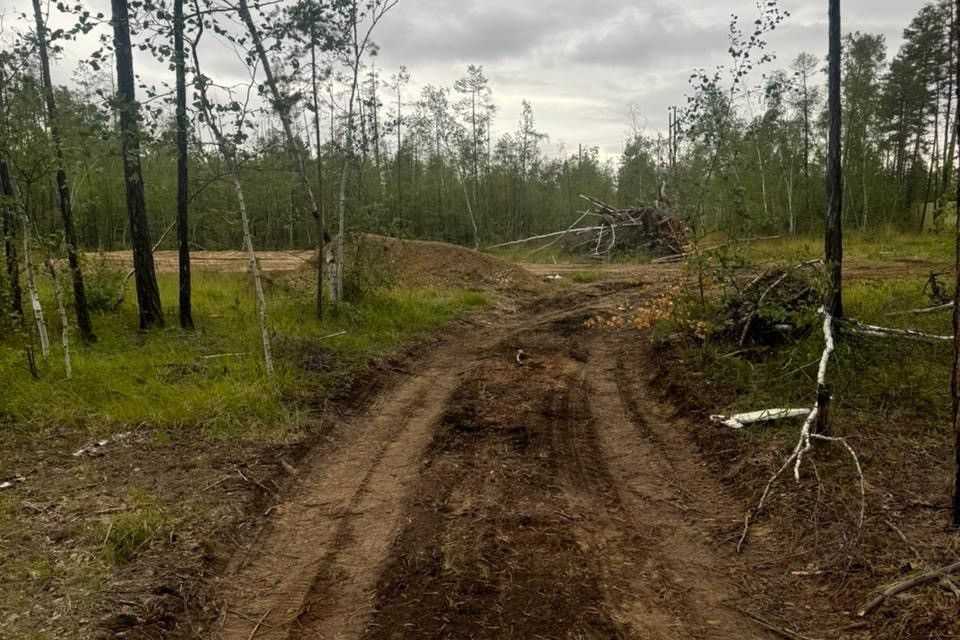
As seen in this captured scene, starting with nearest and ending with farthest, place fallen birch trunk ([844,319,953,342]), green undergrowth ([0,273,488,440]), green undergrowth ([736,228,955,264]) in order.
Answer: green undergrowth ([0,273,488,440]), fallen birch trunk ([844,319,953,342]), green undergrowth ([736,228,955,264])

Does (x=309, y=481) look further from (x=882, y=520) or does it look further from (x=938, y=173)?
(x=938, y=173)

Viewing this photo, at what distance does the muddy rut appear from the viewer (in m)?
3.61

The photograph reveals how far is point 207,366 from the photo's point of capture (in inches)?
321

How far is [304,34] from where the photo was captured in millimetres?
9555

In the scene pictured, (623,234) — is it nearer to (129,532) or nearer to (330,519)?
(330,519)

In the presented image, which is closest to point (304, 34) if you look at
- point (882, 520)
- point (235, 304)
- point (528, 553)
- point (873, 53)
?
point (235, 304)

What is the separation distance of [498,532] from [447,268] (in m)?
13.9

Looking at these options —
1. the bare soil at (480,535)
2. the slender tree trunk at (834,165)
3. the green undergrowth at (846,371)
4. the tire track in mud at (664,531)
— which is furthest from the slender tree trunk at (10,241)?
the slender tree trunk at (834,165)

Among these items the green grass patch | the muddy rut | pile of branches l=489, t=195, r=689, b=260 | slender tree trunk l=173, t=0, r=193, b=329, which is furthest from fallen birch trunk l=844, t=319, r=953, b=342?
pile of branches l=489, t=195, r=689, b=260

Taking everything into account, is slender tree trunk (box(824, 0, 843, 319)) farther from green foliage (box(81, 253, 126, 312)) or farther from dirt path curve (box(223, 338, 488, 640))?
green foliage (box(81, 253, 126, 312))

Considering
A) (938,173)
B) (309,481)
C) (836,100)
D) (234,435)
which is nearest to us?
(309,481)

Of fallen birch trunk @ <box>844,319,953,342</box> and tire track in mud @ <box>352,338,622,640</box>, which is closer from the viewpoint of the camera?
tire track in mud @ <box>352,338,622,640</box>

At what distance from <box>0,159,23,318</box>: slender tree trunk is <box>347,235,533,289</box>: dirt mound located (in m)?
8.38

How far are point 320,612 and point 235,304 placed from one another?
962 cm
